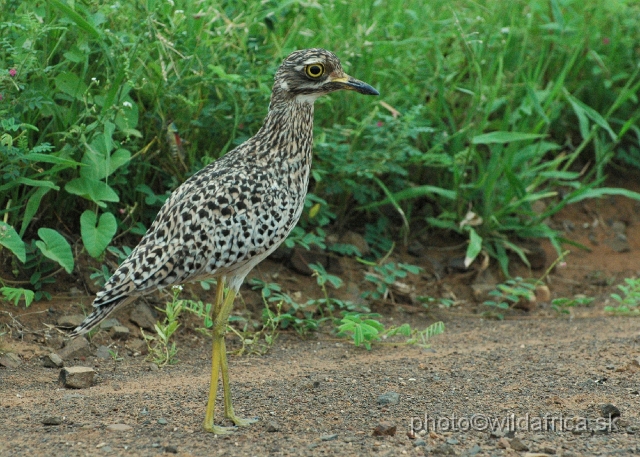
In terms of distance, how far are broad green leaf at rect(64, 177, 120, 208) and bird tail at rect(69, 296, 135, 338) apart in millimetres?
1054

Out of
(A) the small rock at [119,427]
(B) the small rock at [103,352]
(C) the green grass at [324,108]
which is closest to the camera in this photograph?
(A) the small rock at [119,427]

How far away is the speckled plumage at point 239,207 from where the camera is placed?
3.88 meters

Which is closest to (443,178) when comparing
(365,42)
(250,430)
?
(365,42)

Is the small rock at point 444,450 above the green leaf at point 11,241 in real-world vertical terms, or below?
below

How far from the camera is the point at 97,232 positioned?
15.5ft

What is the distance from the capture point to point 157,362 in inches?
188

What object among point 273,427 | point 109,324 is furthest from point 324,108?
point 273,427

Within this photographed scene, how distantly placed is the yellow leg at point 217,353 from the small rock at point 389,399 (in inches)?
28.3

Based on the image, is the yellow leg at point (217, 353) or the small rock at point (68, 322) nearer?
the yellow leg at point (217, 353)

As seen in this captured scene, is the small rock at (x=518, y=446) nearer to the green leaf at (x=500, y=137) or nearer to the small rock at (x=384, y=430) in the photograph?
the small rock at (x=384, y=430)

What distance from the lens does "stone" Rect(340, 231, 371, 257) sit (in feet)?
20.1

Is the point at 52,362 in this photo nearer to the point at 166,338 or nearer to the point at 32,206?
the point at 166,338

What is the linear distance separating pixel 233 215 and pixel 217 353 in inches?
24.6

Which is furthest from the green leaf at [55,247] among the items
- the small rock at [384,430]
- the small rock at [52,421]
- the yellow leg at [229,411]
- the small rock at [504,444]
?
the small rock at [504,444]
